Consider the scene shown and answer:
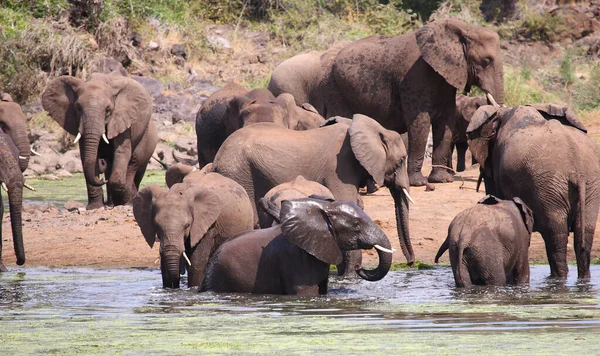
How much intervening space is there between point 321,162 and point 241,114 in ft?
10.1

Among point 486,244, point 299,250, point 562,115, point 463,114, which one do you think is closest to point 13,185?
point 299,250

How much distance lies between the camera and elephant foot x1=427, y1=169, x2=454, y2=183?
56.6 ft

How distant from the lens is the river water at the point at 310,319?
720 cm

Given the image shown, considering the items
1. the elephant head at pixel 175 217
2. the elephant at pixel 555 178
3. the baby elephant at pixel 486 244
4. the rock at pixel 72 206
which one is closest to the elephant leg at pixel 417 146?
the rock at pixel 72 206

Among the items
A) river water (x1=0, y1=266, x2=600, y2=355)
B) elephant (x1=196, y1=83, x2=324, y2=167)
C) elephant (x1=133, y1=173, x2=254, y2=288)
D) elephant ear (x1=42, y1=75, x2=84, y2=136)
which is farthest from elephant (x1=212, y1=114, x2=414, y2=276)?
elephant ear (x1=42, y1=75, x2=84, y2=136)

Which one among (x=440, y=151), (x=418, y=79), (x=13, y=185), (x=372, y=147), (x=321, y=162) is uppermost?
(x=418, y=79)

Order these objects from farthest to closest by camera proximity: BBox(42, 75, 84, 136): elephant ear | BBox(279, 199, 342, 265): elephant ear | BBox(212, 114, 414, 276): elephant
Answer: BBox(42, 75, 84, 136): elephant ear → BBox(212, 114, 414, 276): elephant → BBox(279, 199, 342, 265): elephant ear

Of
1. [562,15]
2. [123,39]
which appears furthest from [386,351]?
[562,15]

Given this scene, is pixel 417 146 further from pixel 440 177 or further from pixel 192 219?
pixel 192 219

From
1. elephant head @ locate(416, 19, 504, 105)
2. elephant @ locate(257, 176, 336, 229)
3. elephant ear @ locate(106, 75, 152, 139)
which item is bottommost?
elephant @ locate(257, 176, 336, 229)

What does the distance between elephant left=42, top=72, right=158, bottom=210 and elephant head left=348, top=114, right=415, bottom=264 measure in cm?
545

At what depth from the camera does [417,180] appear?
1694cm

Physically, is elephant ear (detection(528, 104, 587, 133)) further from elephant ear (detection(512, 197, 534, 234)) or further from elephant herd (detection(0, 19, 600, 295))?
elephant ear (detection(512, 197, 534, 234))

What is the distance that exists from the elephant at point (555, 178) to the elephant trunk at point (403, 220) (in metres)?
1.41
